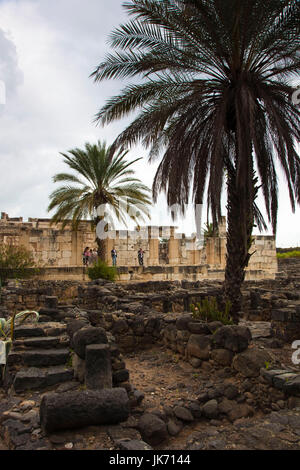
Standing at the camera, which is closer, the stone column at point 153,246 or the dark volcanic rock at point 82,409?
the dark volcanic rock at point 82,409

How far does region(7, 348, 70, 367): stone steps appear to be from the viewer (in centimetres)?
438

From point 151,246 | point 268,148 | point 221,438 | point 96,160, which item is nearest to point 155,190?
point 268,148

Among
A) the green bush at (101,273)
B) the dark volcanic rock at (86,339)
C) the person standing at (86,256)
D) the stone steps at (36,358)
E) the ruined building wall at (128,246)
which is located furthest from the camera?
the person standing at (86,256)

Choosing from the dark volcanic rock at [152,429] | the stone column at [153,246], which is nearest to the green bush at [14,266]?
the stone column at [153,246]

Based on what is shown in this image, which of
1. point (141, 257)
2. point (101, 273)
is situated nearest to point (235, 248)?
point (101, 273)

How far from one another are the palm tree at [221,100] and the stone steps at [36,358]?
4384 mm

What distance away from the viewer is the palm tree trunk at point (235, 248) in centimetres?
798

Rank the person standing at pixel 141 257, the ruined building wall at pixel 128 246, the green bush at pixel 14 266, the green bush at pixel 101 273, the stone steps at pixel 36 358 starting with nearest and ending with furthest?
the stone steps at pixel 36 358 → the green bush at pixel 101 273 → the green bush at pixel 14 266 → the ruined building wall at pixel 128 246 → the person standing at pixel 141 257

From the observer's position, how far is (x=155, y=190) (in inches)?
377

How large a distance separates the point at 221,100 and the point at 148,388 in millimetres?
5910

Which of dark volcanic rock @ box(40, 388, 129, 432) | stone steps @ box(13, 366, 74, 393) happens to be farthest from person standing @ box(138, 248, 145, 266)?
dark volcanic rock @ box(40, 388, 129, 432)

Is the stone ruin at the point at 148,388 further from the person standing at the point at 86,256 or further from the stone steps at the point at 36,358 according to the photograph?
the person standing at the point at 86,256

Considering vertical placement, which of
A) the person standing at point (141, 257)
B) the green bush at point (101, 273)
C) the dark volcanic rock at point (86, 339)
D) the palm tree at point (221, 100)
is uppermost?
the palm tree at point (221, 100)
